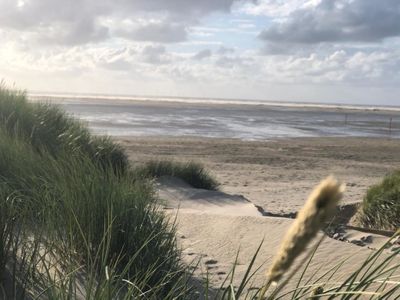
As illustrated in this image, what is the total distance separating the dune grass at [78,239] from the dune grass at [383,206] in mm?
4190

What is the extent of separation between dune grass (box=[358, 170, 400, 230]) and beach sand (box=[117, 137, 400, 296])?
1.01m

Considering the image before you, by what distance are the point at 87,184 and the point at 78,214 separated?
1.29ft

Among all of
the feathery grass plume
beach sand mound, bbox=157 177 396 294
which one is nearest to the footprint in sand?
beach sand mound, bbox=157 177 396 294

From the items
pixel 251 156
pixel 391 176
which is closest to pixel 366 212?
pixel 391 176

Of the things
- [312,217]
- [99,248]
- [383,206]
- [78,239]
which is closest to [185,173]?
[383,206]

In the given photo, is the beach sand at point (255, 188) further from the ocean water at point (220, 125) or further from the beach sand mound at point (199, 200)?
the ocean water at point (220, 125)

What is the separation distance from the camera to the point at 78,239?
12.0 feet

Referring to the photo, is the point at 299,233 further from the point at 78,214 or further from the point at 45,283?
the point at 78,214

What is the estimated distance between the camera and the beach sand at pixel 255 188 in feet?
17.5

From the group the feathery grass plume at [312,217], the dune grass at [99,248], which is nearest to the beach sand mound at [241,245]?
the dune grass at [99,248]

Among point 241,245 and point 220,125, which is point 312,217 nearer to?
point 241,245

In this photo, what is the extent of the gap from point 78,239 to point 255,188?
10322mm

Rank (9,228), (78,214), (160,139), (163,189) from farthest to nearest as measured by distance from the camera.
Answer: (160,139) < (163,189) < (78,214) < (9,228)

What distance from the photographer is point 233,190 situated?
13.2 meters
